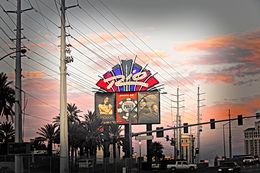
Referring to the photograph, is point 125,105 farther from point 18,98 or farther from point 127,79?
point 18,98

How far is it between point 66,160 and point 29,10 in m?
15.6

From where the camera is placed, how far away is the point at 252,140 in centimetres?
12475

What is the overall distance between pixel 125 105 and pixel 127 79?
632 centimetres

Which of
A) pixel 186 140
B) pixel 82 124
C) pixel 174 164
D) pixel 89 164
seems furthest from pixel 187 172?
pixel 186 140

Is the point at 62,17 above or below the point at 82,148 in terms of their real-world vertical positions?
above

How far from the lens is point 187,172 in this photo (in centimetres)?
5919

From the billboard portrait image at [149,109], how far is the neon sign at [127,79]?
392 cm

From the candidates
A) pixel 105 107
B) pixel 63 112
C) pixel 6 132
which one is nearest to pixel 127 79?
pixel 105 107

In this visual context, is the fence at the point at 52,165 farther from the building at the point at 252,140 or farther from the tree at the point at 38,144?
the building at the point at 252,140

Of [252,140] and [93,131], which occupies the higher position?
[93,131]

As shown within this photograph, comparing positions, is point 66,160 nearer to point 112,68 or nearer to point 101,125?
point 101,125

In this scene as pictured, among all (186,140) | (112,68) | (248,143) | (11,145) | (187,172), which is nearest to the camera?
(11,145)

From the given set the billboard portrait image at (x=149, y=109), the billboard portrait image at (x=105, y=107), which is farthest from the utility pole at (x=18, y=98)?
the billboard portrait image at (x=149, y=109)

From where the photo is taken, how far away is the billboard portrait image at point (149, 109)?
7938 centimetres
